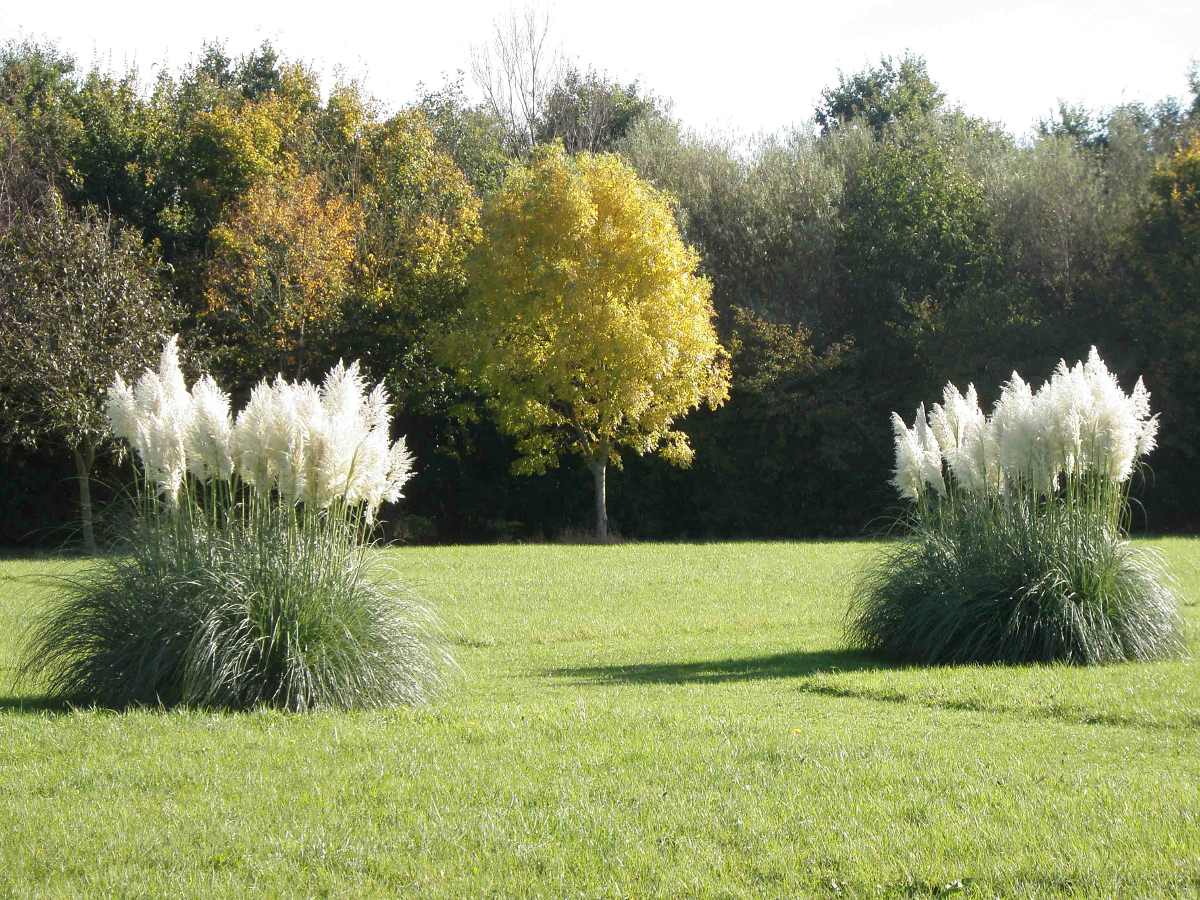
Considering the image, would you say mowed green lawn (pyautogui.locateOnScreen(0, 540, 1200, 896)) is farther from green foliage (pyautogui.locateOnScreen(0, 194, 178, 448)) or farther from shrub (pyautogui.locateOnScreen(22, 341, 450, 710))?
green foliage (pyautogui.locateOnScreen(0, 194, 178, 448))

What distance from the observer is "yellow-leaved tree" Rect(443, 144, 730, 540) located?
28.2 metres

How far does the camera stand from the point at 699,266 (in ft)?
113

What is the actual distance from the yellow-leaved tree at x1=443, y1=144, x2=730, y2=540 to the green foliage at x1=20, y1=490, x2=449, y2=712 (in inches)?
734

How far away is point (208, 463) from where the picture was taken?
944 centimetres

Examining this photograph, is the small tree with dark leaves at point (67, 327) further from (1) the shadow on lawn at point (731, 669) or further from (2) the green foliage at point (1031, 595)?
(2) the green foliage at point (1031, 595)

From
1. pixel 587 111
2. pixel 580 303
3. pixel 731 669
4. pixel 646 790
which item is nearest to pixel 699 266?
pixel 580 303

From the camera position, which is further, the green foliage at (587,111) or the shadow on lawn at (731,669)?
the green foliage at (587,111)

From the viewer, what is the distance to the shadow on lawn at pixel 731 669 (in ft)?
36.0

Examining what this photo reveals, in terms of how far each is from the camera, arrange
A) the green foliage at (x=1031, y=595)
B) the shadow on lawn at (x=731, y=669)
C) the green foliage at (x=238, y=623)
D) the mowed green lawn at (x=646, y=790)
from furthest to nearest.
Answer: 1. the shadow on lawn at (x=731, y=669)
2. the green foliage at (x=1031, y=595)
3. the green foliage at (x=238, y=623)
4. the mowed green lawn at (x=646, y=790)

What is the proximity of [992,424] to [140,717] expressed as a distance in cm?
779

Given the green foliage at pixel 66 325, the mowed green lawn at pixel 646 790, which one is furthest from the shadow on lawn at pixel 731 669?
the green foliage at pixel 66 325

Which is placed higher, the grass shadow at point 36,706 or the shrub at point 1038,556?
the shrub at point 1038,556

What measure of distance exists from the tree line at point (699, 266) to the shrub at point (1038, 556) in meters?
17.5

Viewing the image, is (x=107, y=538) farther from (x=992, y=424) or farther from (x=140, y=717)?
(x=992, y=424)
